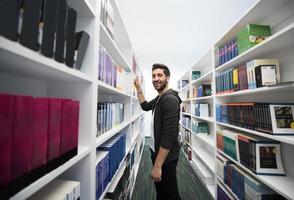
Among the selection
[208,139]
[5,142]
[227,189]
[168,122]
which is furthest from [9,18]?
[208,139]

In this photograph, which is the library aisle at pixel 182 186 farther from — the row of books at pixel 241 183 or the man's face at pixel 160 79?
the man's face at pixel 160 79

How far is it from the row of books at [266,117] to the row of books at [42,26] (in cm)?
148

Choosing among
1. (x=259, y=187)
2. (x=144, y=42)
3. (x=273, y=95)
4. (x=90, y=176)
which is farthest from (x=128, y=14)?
(x=259, y=187)

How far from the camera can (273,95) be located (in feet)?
5.00

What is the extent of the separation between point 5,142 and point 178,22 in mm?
3165

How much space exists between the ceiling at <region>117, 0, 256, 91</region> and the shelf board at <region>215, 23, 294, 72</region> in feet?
3.15

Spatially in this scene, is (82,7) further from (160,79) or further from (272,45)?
(272,45)

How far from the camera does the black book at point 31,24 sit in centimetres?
41

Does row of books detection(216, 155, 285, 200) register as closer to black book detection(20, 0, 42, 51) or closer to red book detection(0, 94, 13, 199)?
red book detection(0, 94, 13, 199)

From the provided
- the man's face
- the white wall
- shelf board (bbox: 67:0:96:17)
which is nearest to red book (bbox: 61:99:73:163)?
shelf board (bbox: 67:0:96:17)

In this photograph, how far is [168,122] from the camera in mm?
1371

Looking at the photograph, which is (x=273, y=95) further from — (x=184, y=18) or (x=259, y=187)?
(x=184, y=18)

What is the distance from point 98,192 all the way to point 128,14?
8.90ft

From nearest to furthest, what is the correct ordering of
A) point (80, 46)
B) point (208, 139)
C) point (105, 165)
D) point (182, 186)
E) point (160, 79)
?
point (80, 46) < point (105, 165) < point (160, 79) < point (182, 186) < point (208, 139)
